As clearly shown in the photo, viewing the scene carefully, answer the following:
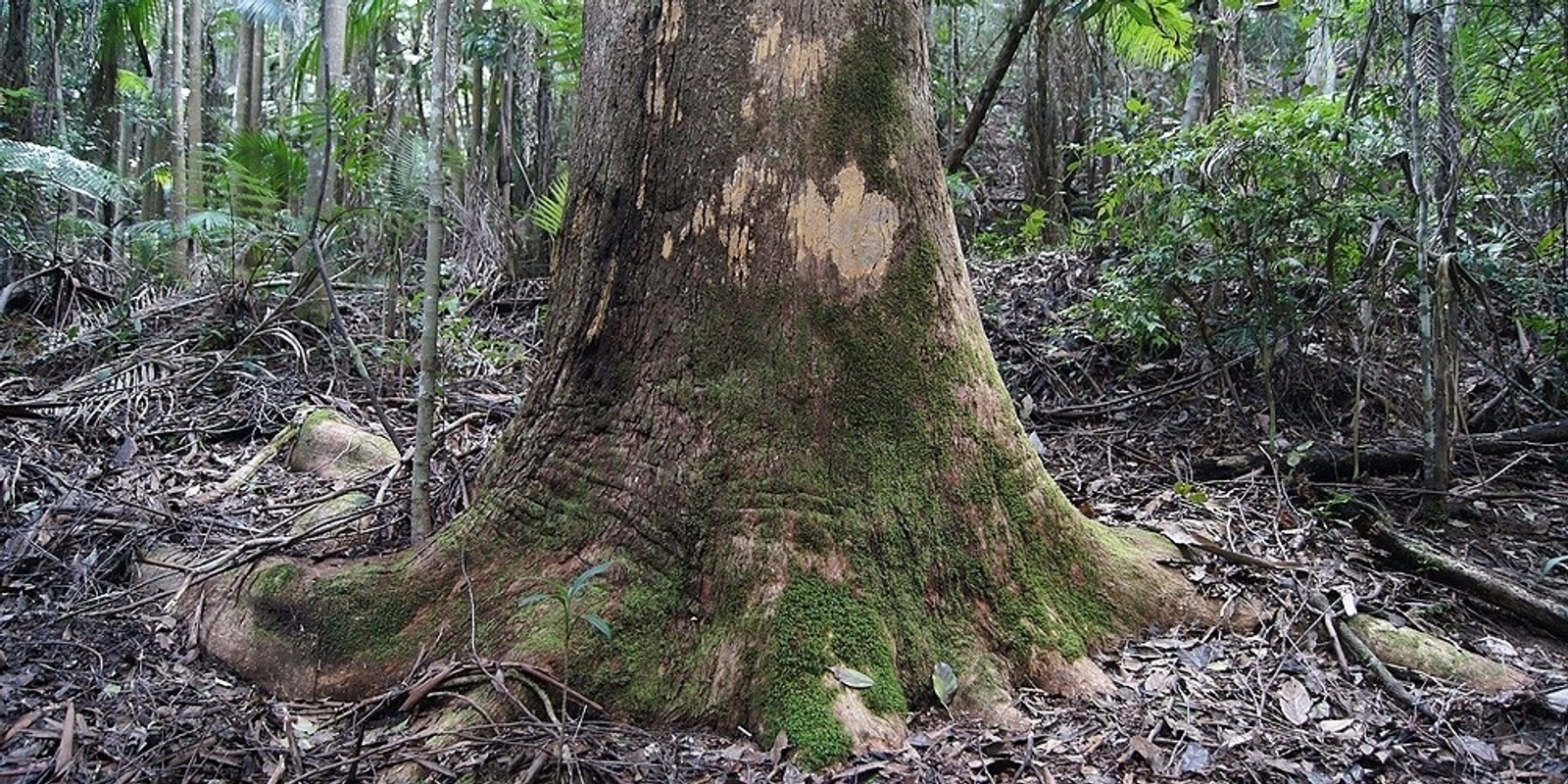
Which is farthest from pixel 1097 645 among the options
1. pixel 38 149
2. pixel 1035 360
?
pixel 38 149

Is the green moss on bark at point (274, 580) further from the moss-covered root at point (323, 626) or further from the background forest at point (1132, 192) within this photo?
the background forest at point (1132, 192)

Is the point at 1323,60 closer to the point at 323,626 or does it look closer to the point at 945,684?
the point at 945,684

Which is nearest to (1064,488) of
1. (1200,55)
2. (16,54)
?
(1200,55)

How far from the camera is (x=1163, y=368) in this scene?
18.1 feet

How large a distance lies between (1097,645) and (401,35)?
1871 cm

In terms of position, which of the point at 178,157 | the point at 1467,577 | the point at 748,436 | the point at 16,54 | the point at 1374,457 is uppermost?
the point at 16,54

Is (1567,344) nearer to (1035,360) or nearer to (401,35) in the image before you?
(1035,360)

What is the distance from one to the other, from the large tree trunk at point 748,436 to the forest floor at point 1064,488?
0.19 metres

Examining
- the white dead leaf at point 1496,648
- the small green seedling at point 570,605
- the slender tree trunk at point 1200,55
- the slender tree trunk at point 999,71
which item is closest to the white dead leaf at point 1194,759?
the white dead leaf at point 1496,648

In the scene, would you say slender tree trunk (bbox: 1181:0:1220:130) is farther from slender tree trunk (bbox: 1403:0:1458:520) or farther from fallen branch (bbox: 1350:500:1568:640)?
fallen branch (bbox: 1350:500:1568:640)

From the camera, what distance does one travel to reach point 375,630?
9.22ft

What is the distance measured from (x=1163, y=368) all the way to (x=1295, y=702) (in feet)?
10.2

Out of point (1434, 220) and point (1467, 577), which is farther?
point (1434, 220)

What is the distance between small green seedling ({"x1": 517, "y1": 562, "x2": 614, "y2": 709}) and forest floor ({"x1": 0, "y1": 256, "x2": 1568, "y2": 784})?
0.19m
